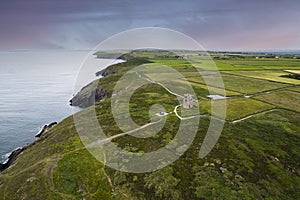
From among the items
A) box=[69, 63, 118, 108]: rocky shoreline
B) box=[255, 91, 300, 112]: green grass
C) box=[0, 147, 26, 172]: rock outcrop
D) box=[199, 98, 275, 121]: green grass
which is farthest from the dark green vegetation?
box=[69, 63, 118, 108]: rocky shoreline

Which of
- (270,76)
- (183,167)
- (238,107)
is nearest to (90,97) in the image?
(238,107)

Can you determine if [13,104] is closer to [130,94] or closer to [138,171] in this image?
[130,94]

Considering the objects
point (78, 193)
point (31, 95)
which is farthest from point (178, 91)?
point (31, 95)

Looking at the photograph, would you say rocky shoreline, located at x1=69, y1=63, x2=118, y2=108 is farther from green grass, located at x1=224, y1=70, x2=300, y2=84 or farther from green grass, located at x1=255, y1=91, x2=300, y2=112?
green grass, located at x1=224, y1=70, x2=300, y2=84

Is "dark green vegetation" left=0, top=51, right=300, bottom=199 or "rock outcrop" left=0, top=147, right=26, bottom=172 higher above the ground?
"dark green vegetation" left=0, top=51, right=300, bottom=199

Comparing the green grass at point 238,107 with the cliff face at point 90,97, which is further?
the cliff face at point 90,97

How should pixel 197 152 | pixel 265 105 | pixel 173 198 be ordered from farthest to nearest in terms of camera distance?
pixel 265 105, pixel 197 152, pixel 173 198

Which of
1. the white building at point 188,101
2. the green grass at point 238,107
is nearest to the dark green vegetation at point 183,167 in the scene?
the green grass at point 238,107

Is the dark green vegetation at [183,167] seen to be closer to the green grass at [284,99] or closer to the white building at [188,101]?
the white building at [188,101]

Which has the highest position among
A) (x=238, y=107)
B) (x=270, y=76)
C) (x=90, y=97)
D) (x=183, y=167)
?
(x=238, y=107)

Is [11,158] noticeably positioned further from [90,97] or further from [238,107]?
[238,107]

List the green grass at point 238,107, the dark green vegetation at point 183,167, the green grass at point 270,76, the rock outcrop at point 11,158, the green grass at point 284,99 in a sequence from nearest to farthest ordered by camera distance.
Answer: the dark green vegetation at point 183,167
the rock outcrop at point 11,158
the green grass at point 238,107
the green grass at point 284,99
the green grass at point 270,76
